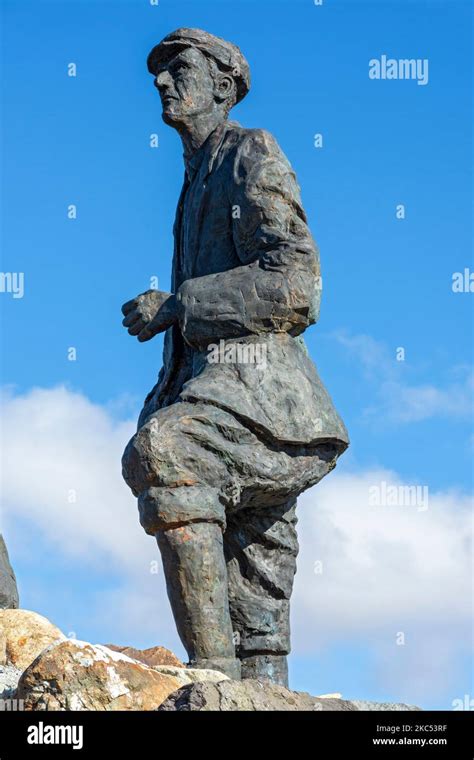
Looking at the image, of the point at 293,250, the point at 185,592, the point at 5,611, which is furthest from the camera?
the point at 5,611

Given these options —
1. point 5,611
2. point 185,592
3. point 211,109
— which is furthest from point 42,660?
point 211,109

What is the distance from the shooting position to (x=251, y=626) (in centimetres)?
938

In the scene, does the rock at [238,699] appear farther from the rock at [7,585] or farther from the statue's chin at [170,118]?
the rock at [7,585]

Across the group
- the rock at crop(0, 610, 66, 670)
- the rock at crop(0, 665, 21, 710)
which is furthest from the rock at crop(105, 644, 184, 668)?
the rock at crop(0, 665, 21, 710)

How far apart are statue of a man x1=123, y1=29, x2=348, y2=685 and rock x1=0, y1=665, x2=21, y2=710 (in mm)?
932

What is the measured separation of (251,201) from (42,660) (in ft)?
10.1

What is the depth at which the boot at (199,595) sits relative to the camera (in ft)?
27.4

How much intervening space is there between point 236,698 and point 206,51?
433 centimetres

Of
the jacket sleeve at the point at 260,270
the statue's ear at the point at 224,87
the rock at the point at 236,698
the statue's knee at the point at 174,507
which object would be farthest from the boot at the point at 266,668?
the statue's ear at the point at 224,87

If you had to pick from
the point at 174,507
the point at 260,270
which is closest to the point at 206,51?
the point at 260,270

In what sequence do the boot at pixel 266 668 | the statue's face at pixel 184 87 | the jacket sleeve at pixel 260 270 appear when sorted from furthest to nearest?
1. the statue's face at pixel 184 87
2. the boot at pixel 266 668
3. the jacket sleeve at pixel 260 270

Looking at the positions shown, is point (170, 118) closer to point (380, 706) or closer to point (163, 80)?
point (163, 80)

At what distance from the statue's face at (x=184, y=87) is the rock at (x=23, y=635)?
11.0ft
